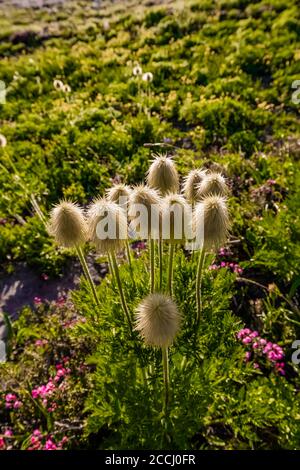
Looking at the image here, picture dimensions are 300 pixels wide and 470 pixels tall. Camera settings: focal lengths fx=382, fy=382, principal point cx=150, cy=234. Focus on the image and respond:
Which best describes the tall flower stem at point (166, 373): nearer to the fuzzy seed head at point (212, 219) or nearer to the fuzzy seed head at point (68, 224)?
the fuzzy seed head at point (212, 219)

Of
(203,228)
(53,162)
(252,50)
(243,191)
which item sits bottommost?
(203,228)

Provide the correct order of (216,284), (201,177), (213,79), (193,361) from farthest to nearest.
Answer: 1. (213,79)
2. (216,284)
3. (193,361)
4. (201,177)

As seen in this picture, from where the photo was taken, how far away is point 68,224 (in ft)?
7.93

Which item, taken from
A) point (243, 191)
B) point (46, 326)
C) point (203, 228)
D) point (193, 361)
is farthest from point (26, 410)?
point (243, 191)

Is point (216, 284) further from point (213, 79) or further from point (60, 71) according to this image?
point (60, 71)

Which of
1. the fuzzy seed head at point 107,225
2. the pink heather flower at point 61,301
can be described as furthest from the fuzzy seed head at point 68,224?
the pink heather flower at point 61,301

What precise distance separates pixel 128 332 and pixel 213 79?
7.45 meters

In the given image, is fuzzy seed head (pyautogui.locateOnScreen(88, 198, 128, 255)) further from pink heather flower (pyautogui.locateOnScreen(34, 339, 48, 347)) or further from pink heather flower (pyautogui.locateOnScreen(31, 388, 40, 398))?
pink heather flower (pyautogui.locateOnScreen(34, 339, 48, 347))

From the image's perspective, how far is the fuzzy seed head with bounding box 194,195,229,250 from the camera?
7.05ft

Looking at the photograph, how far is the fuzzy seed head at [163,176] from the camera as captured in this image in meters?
2.49

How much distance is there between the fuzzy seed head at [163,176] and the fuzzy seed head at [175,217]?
35cm

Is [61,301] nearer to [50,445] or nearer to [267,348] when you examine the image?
[50,445]

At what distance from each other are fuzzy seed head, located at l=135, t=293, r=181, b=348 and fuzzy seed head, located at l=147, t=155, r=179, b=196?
2.53ft

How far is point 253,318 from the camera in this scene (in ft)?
13.9
